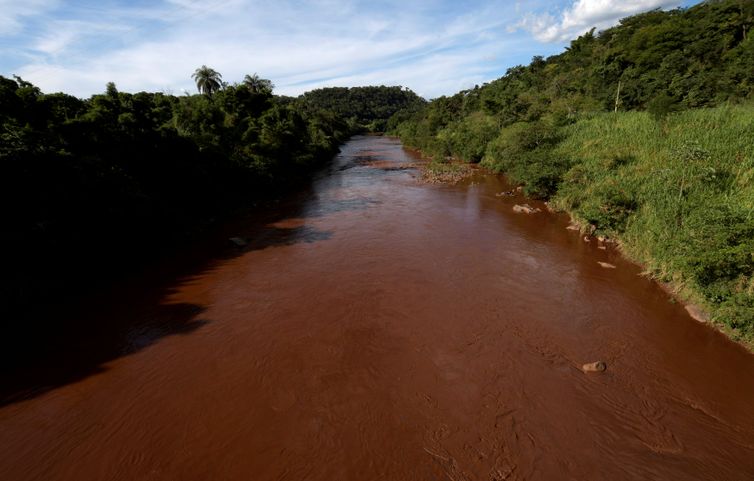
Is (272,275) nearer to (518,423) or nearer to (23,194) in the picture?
(23,194)

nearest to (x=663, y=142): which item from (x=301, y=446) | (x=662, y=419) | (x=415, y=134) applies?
(x=662, y=419)

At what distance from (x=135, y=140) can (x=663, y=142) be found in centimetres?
2403

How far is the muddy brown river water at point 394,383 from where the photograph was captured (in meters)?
6.27

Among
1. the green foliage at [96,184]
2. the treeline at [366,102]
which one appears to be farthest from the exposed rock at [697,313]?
the treeline at [366,102]

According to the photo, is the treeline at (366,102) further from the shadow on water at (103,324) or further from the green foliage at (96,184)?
the shadow on water at (103,324)

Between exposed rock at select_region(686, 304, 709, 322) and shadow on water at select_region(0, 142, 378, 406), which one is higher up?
shadow on water at select_region(0, 142, 378, 406)

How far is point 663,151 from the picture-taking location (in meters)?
16.2

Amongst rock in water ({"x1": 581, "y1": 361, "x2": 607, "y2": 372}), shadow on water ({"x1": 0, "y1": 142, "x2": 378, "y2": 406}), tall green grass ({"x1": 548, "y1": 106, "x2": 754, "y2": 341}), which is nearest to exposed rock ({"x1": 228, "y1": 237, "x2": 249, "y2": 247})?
shadow on water ({"x1": 0, "y1": 142, "x2": 378, "y2": 406})

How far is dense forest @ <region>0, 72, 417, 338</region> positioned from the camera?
35.1 feet

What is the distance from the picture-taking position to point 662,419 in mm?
6957

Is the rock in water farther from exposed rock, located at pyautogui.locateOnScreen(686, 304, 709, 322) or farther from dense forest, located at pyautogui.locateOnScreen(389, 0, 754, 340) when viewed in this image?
exposed rock, located at pyautogui.locateOnScreen(686, 304, 709, 322)

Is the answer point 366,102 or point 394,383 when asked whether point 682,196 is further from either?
point 366,102

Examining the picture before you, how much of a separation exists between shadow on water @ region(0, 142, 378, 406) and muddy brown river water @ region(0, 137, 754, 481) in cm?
9

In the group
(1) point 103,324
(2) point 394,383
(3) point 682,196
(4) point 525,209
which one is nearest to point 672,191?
(3) point 682,196
